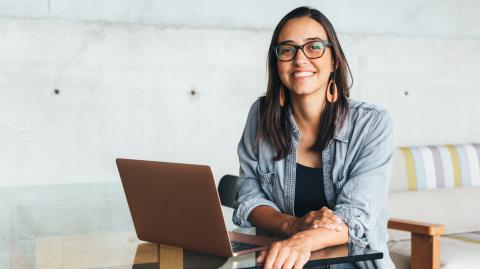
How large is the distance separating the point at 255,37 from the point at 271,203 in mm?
2219

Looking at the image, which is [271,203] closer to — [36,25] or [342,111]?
[342,111]

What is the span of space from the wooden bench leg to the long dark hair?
3.50 ft

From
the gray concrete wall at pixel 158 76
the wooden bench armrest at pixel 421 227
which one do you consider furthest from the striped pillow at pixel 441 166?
the wooden bench armrest at pixel 421 227

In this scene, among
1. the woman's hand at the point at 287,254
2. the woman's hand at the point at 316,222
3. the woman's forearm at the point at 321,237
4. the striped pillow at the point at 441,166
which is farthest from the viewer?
the striped pillow at the point at 441,166

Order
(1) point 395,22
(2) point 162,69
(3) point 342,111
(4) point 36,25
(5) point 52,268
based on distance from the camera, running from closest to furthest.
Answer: (5) point 52,268, (3) point 342,111, (4) point 36,25, (2) point 162,69, (1) point 395,22

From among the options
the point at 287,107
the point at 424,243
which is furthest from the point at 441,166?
the point at 287,107

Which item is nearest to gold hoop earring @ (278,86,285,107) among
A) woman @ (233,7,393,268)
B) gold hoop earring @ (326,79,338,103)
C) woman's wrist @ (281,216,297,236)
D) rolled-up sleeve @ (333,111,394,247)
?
woman @ (233,7,393,268)

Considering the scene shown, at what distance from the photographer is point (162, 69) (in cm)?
422

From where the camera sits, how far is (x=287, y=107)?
2391 mm

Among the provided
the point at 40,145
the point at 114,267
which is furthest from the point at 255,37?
the point at 114,267

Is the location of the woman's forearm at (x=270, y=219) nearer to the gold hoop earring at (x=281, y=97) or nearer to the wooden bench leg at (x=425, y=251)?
the gold hoop earring at (x=281, y=97)

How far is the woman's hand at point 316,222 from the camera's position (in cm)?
198

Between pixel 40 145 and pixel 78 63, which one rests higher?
pixel 78 63

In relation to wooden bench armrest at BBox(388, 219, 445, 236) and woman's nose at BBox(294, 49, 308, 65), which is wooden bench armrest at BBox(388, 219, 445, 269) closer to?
wooden bench armrest at BBox(388, 219, 445, 236)
